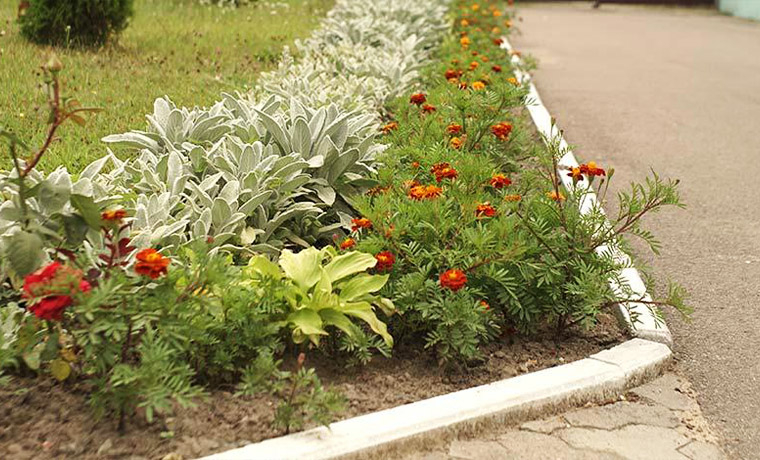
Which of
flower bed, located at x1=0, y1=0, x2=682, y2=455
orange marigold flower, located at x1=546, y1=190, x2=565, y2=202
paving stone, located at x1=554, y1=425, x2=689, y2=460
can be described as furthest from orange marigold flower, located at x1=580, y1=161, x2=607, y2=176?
paving stone, located at x1=554, y1=425, x2=689, y2=460

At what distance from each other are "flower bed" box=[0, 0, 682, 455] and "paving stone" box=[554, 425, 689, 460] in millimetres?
483

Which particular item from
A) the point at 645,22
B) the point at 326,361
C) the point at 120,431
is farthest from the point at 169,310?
the point at 645,22

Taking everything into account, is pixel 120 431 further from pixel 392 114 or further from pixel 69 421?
pixel 392 114

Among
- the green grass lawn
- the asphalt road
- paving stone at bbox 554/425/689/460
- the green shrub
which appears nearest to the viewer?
paving stone at bbox 554/425/689/460

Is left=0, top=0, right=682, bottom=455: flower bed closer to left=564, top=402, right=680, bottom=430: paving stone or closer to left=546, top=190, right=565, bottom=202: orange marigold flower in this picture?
left=546, top=190, right=565, bottom=202: orange marigold flower

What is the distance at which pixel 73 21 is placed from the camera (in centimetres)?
909

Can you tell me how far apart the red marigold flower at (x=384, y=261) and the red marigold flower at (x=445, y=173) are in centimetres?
64

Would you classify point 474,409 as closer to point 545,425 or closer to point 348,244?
point 545,425

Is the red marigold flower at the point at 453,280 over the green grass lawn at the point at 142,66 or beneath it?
over

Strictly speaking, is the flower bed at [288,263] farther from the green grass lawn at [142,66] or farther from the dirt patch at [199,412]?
the green grass lawn at [142,66]

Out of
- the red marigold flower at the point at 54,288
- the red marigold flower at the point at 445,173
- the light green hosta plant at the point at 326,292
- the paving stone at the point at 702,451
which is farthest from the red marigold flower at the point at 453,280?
the red marigold flower at the point at 54,288

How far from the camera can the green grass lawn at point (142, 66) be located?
638 centimetres

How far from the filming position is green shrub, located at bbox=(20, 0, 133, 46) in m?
9.04

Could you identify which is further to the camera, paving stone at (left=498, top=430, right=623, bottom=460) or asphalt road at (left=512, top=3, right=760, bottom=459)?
asphalt road at (left=512, top=3, right=760, bottom=459)
